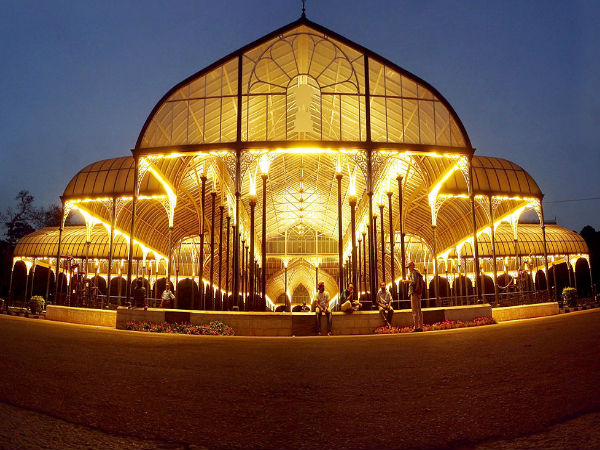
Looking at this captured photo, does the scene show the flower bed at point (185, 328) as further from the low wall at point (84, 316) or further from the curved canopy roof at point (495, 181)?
the curved canopy roof at point (495, 181)

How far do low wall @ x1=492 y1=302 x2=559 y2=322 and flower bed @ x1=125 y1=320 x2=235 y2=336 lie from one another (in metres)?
9.50

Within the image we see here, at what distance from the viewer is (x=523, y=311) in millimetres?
18891

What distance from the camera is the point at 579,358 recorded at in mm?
6363

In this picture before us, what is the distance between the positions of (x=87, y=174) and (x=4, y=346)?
72.8 ft

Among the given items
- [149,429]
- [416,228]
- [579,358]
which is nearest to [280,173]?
[416,228]

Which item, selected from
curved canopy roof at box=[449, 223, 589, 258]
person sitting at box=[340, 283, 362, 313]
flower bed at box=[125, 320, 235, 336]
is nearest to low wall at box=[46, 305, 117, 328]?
flower bed at box=[125, 320, 235, 336]

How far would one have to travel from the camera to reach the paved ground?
363 cm

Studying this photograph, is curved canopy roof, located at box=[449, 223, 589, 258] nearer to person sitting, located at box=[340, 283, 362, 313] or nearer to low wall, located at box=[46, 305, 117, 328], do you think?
person sitting, located at box=[340, 283, 362, 313]

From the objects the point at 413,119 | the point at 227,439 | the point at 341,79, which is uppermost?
the point at 341,79

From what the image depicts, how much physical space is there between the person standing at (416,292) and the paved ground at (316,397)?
15.0 feet

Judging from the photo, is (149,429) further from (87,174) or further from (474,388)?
(87,174)

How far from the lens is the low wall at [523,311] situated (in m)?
17.9

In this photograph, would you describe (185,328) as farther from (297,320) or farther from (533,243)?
(533,243)

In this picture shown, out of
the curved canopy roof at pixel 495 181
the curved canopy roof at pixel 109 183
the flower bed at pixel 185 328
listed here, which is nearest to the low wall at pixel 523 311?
the curved canopy roof at pixel 495 181
